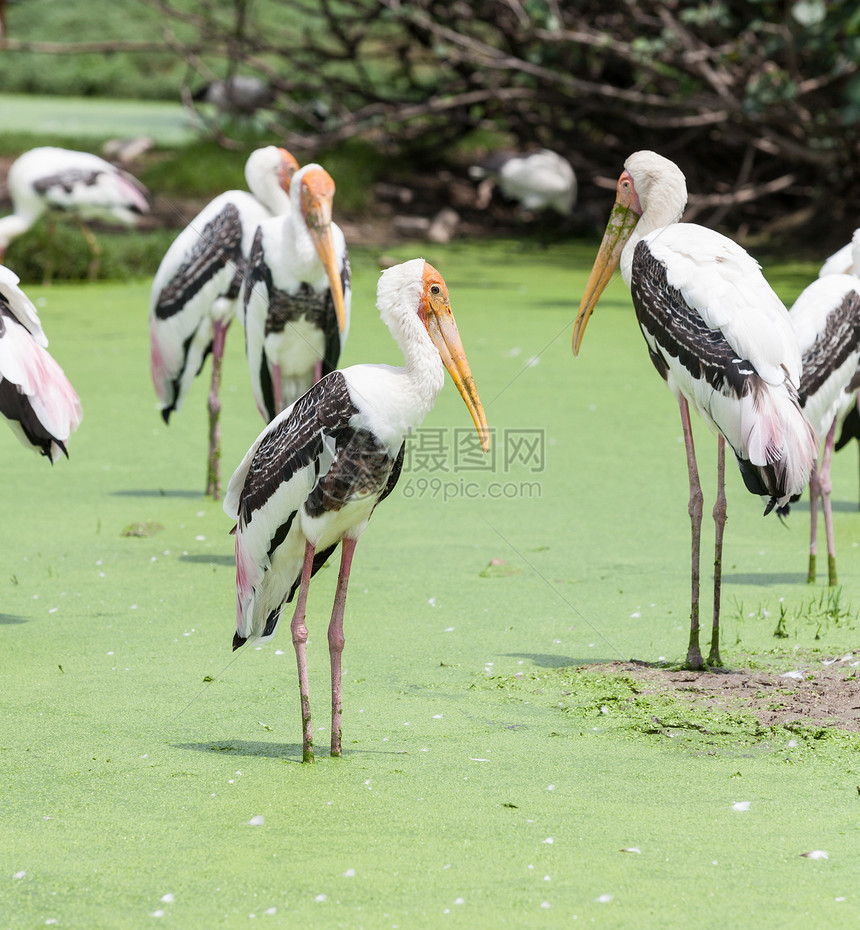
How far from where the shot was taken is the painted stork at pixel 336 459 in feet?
10.00

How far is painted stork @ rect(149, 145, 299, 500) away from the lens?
18.6 ft

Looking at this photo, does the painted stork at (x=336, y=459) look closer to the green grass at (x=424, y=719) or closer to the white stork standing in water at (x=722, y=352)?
the green grass at (x=424, y=719)

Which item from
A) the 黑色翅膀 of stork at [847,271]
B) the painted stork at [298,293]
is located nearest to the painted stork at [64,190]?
the painted stork at [298,293]

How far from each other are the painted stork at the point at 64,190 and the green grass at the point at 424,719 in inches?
126

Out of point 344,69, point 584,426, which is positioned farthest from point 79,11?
point 584,426

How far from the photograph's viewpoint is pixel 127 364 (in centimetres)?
838

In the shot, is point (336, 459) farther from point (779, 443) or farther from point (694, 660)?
point (694, 660)

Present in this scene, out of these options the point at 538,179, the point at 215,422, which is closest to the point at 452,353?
the point at 215,422

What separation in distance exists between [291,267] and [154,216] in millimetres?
9149

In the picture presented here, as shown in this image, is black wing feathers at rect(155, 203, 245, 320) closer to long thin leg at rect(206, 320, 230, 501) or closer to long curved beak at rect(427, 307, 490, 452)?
long thin leg at rect(206, 320, 230, 501)

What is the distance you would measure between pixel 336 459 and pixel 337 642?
1.63 feet

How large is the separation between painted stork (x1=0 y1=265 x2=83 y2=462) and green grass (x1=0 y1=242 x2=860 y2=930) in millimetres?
624

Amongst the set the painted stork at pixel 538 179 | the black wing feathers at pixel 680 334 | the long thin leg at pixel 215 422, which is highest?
the black wing feathers at pixel 680 334

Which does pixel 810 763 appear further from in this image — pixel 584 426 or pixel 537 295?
pixel 537 295
